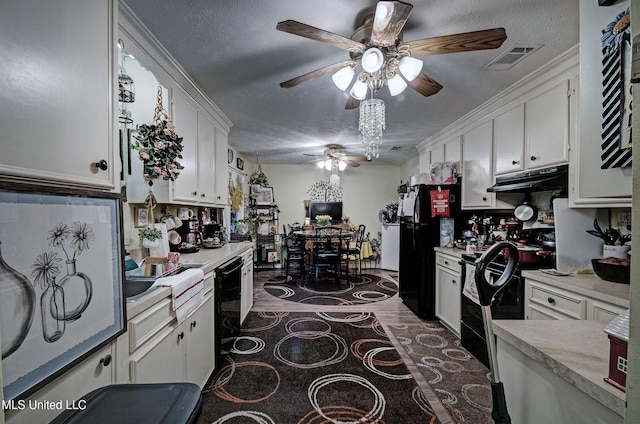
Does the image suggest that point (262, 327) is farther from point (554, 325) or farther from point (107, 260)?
point (554, 325)

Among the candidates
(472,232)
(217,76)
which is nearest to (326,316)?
(472,232)

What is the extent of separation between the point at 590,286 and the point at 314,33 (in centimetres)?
209

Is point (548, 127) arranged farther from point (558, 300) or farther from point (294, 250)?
point (294, 250)

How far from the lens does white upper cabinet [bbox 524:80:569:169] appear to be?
76.0 inches

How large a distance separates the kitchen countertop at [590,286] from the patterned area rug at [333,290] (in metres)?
2.32

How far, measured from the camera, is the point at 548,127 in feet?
6.76

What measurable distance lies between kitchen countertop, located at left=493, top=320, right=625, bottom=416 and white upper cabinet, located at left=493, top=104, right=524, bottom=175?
6.12ft

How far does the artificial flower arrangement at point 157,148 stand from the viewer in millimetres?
1631

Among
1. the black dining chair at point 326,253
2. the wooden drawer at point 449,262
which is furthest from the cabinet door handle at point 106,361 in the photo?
the black dining chair at point 326,253

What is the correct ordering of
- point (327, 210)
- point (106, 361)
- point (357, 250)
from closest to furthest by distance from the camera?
1. point (106, 361)
2. point (357, 250)
3. point (327, 210)

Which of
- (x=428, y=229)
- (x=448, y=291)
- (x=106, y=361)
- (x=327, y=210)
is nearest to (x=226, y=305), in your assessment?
(x=106, y=361)

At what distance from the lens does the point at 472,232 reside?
3062 millimetres

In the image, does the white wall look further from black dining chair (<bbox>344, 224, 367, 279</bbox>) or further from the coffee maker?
the coffee maker

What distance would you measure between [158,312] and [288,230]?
491 centimetres
